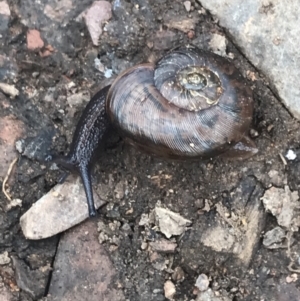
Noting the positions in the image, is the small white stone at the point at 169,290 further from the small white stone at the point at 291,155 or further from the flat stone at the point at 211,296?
the small white stone at the point at 291,155

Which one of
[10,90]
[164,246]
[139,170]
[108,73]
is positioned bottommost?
[164,246]

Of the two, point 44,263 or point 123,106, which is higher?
point 123,106

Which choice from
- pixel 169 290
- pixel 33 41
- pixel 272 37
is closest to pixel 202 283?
pixel 169 290

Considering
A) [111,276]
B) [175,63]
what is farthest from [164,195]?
[175,63]

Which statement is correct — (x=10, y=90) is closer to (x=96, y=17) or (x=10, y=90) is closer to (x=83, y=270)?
(x=96, y=17)

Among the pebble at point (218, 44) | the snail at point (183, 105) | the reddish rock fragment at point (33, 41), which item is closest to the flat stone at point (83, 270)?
the snail at point (183, 105)

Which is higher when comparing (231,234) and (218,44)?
(218,44)

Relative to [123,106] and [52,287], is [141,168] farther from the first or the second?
[52,287]
